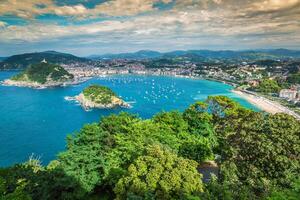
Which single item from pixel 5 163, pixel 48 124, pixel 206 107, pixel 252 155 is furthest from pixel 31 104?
pixel 252 155

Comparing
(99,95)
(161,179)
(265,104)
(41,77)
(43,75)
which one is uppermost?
(161,179)

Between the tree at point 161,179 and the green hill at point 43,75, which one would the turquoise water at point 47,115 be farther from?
the tree at point 161,179

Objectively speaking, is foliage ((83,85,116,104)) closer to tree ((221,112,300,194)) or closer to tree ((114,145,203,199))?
tree ((221,112,300,194))

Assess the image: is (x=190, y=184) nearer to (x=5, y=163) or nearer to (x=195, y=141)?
(x=195, y=141)

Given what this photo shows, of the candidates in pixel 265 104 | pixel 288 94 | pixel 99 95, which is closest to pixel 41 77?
pixel 99 95

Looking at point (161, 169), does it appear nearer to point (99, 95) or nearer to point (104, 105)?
point (104, 105)

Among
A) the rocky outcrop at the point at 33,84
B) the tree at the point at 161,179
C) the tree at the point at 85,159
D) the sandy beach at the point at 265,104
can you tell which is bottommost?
the sandy beach at the point at 265,104

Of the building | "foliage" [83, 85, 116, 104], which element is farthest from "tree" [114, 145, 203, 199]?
the building

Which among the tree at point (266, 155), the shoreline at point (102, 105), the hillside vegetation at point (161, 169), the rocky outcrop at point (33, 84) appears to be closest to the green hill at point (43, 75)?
the rocky outcrop at point (33, 84)
